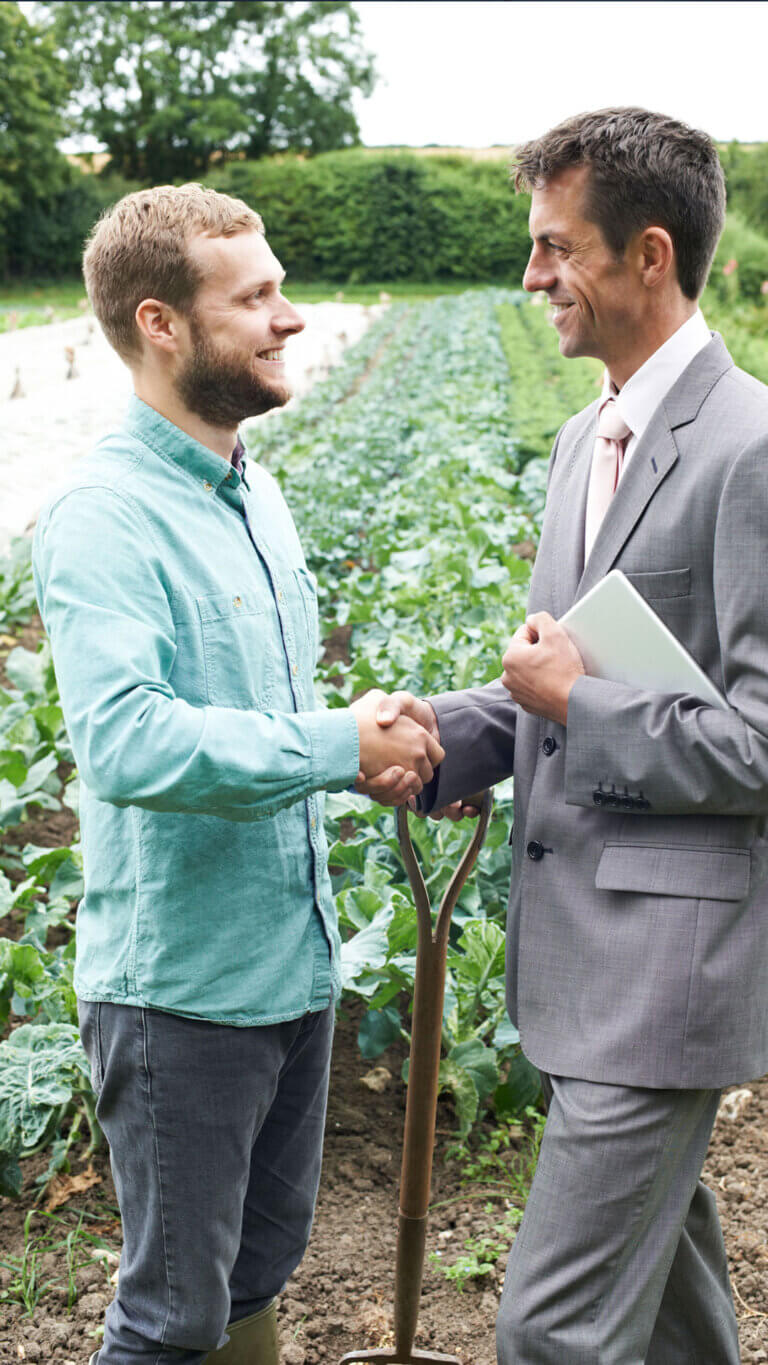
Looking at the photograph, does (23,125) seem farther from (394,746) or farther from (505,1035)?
(394,746)

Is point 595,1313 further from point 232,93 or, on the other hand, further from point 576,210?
point 232,93

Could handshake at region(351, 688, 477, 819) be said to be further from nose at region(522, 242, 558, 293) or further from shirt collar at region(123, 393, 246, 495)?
nose at region(522, 242, 558, 293)

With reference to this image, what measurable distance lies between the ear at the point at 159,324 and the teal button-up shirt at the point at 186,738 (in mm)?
100

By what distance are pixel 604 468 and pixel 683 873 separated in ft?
2.12

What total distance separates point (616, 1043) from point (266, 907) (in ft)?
1.77

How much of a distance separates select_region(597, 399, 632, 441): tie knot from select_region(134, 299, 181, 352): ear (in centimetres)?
66

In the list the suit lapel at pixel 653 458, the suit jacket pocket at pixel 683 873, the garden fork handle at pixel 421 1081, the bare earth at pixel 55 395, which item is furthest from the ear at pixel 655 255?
the bare earth at pixel 55 395

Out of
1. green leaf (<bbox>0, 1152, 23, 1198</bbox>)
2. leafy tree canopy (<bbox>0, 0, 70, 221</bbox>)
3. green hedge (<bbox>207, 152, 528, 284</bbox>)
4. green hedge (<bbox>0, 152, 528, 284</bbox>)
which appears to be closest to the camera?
green leaf (<bbox>0, 1152, 23, 1198</bbox>)

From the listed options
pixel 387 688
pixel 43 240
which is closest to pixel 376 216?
pixel 43 240

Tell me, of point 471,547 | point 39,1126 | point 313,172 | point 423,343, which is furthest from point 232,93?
point 39,1126

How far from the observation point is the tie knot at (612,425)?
196 centimetres

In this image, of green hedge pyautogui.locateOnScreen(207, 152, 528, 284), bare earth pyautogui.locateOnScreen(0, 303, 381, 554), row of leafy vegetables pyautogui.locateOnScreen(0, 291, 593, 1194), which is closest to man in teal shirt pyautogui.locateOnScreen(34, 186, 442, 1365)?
row of leafy vegetables pyautogui.locateOnScreen(0, 291, 593, 1194)

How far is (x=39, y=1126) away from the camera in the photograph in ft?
8.66

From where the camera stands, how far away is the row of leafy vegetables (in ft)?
9.59
